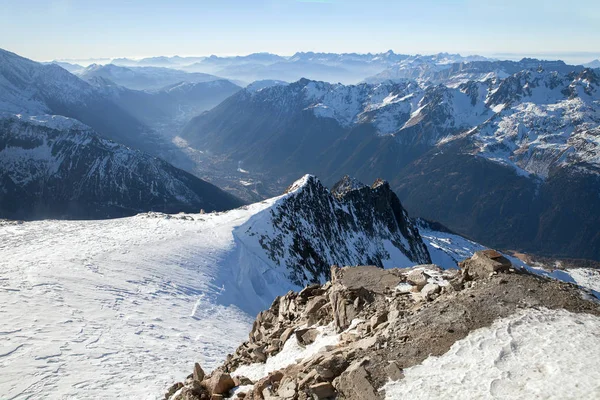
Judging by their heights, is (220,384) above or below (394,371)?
below

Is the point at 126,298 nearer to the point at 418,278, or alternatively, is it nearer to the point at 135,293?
the point at 135,293

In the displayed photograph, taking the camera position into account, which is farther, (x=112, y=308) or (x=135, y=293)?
(x=135, y=293)

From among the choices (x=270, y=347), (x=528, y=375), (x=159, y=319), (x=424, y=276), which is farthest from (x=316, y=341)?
(x=159, y=319)

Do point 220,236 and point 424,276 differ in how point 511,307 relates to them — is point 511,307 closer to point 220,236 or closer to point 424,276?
point 424,276

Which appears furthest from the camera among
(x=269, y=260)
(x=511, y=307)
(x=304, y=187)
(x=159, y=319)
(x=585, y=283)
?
(x=585, y=283)

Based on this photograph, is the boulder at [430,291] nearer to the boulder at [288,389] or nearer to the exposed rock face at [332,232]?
the boulder at [288,389]

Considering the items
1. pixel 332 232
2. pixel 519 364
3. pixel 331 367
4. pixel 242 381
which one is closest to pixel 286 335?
pixel 242 381

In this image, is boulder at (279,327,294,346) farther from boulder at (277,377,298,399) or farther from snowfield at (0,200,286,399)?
snowfield at (0,200,286,399)
